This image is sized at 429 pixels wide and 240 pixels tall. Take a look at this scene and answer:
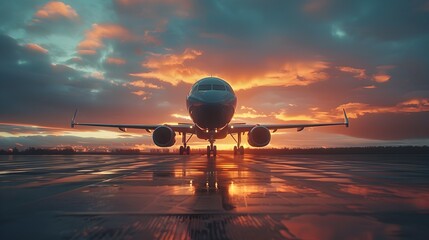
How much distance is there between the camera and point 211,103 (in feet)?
70.7

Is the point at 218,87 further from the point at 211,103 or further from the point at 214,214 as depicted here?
the point at 214,214

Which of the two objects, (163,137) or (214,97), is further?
(163,137)

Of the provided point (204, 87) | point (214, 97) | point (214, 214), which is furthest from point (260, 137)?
point (214, 214)

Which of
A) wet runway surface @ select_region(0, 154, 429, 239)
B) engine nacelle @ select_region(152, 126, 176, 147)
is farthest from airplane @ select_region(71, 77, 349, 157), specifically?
wet runway surface @ select_region(0, 154, 429, 239)

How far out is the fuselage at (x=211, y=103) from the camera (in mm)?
21719

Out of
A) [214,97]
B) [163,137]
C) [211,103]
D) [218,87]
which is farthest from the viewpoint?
[163,137]

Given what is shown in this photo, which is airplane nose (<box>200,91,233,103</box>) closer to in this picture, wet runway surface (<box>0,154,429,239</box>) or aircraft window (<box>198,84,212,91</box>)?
aircraft window (<box>198,84,212,91</box>)

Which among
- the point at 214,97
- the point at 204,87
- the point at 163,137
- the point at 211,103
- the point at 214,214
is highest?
the point at 204,87

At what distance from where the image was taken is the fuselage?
855 inches

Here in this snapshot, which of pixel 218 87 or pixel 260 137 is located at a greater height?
pixel 218 87

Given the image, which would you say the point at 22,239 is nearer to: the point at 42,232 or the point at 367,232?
the point at 42,232

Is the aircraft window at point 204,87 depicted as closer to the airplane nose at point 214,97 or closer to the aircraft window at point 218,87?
the aircraft window at point 218,87

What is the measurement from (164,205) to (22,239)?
240 cm

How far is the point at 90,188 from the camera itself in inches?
317
